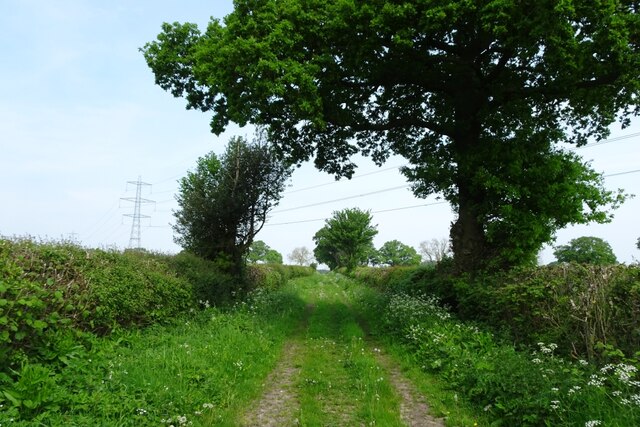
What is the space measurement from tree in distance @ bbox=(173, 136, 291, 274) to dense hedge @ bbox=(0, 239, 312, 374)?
253 inches

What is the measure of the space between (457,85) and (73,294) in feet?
44.6

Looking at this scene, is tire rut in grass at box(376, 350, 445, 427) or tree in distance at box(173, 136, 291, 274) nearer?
tire rut in grass at box(376, 350, 445, 427)

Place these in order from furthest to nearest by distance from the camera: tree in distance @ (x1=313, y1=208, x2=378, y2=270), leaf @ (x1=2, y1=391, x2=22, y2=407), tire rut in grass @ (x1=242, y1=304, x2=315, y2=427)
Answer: tree in distance @ (x1=313, y1=208, x2=378, y2=270), tire rut in grass @ (x1=242, y1=304, x2=315, y2=427), leaf @ (x1=2, y1=391, x2=22, y2=407)

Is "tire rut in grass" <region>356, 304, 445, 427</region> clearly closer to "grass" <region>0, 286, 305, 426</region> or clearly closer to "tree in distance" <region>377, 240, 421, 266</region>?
"grass" <region>0, 286, 305, 426</region>

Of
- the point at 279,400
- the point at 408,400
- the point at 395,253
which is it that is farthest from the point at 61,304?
the point at 395,253

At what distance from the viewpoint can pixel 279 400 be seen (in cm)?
685

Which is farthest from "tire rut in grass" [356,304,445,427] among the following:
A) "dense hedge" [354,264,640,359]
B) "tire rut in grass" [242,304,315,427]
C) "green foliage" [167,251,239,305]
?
"green foliage" [167,251,239,305]

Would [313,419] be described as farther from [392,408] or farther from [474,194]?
[474,194]

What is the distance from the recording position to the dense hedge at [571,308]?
650cm

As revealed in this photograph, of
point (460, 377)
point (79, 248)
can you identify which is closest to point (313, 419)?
point (460, 377)

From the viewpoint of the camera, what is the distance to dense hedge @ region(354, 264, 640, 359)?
6.50 meters

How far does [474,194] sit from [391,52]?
5843 mm

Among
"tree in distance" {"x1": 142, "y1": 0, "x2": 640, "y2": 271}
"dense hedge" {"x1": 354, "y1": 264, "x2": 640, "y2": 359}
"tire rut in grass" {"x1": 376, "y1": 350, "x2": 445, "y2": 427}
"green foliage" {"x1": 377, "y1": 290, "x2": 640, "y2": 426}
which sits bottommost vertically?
"tire rut in grass" {"x1": 376, "y1": 350, "x2": 445, "y2": 427}

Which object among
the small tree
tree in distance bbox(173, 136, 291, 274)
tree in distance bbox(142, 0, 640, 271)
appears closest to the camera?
tree in distance bbox(142, 0, 640, 271)
